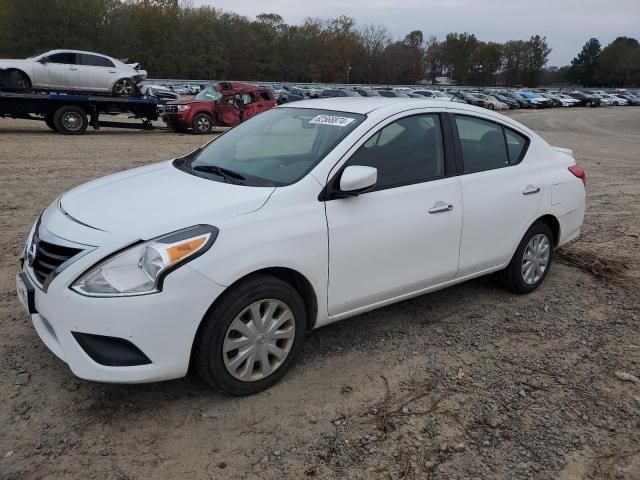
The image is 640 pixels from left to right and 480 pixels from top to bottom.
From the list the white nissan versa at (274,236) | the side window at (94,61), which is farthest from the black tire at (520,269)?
the side window at (94,61)

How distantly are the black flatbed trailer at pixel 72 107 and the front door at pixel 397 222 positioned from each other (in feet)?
50.0

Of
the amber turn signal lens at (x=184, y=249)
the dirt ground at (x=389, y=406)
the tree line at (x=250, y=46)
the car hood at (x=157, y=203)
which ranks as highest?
the tree line at (x=250, y=46)

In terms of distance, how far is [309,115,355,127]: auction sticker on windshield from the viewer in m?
3.70

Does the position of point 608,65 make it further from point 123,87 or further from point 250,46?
point 123,87

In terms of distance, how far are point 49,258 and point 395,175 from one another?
84.6 inches

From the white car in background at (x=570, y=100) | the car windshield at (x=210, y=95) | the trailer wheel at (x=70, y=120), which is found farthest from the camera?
the white car in background at (x=570, y=100)

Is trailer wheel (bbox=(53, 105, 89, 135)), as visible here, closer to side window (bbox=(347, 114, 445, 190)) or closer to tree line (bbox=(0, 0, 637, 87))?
side window (bbox=(347, 114, 445, 190))

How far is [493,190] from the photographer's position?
13.8ft

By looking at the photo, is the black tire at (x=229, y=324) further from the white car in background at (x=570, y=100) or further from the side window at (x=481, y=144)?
the white car in background at (x=570, y=100)

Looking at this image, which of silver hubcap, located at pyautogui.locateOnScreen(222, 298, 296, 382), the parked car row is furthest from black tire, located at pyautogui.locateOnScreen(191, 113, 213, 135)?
the parked car row

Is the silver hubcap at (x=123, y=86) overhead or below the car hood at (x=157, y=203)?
overhead

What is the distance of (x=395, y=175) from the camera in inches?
146

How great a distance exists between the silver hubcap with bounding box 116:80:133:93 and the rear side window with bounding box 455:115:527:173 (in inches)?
634

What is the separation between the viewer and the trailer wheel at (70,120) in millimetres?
16875
